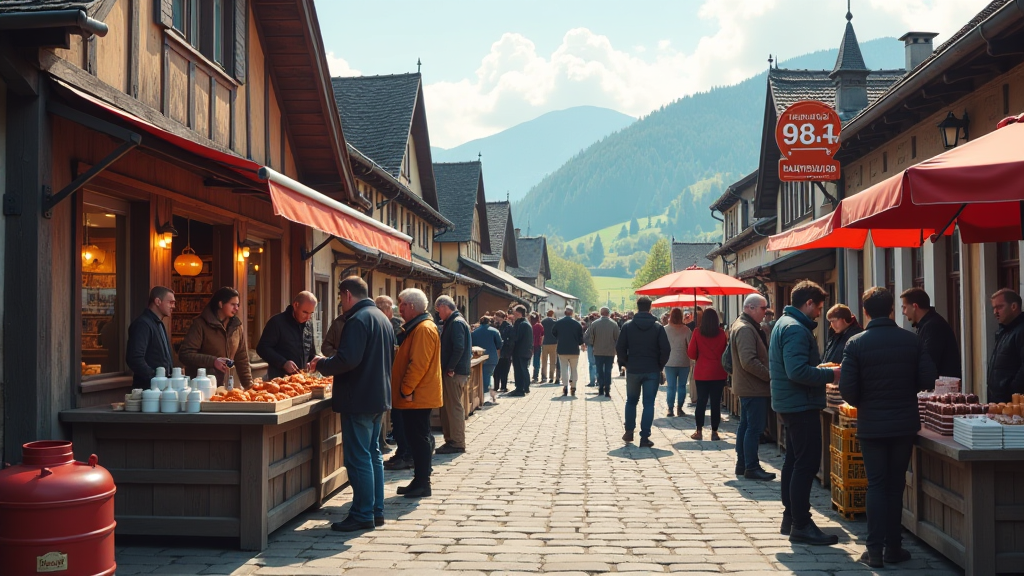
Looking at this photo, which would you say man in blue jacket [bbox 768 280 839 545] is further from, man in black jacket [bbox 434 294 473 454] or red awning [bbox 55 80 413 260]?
man in black jacket [bbox 434 294 473 454]

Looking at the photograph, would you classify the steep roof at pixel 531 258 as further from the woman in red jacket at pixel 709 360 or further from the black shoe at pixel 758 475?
the black shoe at pixel 758 475

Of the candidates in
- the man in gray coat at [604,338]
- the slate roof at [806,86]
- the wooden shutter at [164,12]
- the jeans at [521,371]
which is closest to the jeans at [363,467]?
the wooden shutter at [164,12]

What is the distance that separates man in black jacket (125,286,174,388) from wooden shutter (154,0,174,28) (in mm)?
2540

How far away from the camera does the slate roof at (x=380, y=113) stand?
29.0 metres

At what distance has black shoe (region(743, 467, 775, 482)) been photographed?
1008cm

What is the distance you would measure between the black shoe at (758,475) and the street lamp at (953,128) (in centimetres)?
462

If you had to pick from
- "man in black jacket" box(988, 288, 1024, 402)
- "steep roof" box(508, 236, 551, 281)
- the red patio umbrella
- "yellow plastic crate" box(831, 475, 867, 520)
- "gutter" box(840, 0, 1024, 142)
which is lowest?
"yellow plastic crate" box(831, 475, 867, 520)

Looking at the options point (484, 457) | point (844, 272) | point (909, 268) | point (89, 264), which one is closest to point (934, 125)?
point (909, 268)

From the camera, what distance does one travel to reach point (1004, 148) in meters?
5.97

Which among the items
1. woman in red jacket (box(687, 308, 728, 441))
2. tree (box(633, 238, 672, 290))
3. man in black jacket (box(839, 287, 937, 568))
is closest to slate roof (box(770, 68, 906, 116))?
woman in red jacket (box(687, 308, 728, 441))

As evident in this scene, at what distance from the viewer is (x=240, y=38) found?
11.1m

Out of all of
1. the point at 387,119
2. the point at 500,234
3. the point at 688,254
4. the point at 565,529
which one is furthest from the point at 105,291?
the point at 688,254

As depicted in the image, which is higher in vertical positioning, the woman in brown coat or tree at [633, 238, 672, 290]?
tree at [633, 238, 672, 290]

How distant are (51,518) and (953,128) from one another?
1036 centimetres
